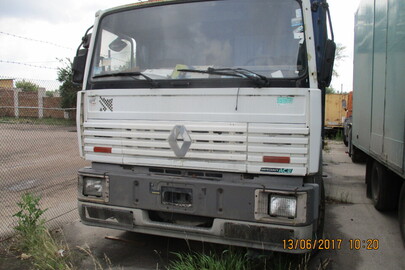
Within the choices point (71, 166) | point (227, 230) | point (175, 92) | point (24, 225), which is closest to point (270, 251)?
point (227, 230)

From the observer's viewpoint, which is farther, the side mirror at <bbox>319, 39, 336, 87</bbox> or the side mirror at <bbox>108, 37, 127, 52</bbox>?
the side mirror at <bbox>108, 37, 127, 52</bbox>

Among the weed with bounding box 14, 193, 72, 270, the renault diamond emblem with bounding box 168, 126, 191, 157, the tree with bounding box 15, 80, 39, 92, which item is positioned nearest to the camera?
the renault diamond emblem with bounding box 168, 126, 191, 157

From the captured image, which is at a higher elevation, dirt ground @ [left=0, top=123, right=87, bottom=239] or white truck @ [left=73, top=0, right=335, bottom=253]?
white truck @ [left=73, top=0, right=335, bottom=253]

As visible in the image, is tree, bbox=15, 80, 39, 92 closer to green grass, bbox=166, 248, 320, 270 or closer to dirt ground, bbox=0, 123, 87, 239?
dirt ground, bbox=0, 123, 87, 239

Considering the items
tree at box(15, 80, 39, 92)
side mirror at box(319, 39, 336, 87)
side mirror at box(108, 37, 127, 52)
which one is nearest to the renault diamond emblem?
side mirror at box(108, 37, 127, 52)

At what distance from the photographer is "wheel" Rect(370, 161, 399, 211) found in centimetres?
499

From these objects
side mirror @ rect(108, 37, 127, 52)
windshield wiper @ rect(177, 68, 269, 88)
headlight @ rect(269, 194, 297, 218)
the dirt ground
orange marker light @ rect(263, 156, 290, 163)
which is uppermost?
side mirror @ rect(108, 37, 127, 52)

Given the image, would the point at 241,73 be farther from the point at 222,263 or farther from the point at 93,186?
the point at 93,186

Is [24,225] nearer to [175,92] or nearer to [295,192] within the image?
[175,92]

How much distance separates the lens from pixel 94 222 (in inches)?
141

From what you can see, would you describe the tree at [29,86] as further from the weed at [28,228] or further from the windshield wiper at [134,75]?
the windshield wiper at [134,75]

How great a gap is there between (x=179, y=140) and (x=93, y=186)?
1089 millimetres

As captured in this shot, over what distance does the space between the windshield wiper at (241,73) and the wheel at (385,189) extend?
3.15 meters

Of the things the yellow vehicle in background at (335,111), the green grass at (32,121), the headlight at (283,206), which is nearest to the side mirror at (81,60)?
the headlight at (283,206)
